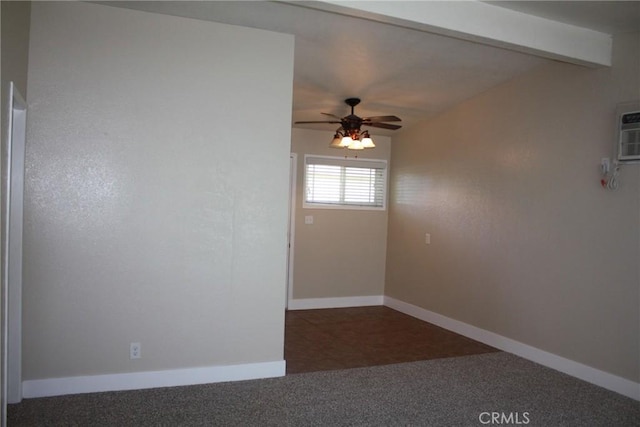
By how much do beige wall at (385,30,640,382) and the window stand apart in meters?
0.97

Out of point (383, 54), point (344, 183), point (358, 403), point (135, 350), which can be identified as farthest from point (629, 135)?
point (135, 350)

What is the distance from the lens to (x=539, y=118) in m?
4.42

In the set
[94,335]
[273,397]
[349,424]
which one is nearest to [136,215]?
[94,335]

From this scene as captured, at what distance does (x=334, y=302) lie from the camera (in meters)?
6.69

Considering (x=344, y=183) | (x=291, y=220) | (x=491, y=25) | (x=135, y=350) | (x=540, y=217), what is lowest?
(x=135, y=350)

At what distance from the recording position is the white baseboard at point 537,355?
3615mm

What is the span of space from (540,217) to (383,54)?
2.02 m

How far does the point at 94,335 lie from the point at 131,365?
335 mm

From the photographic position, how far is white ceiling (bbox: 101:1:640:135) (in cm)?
334

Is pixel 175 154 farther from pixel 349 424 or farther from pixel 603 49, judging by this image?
pixel 603 49

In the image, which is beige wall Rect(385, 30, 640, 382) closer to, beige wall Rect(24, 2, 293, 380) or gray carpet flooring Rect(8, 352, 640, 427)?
gray carpet flooring Rect(8, 352, 640, 427)

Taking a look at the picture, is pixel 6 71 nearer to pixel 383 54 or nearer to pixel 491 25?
pixel 383 54

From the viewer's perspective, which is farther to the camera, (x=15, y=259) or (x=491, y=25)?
(x=491, y=25)

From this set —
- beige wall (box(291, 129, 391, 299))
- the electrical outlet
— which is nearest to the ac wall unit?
beige wall (box(291, 129, 391, 299))
